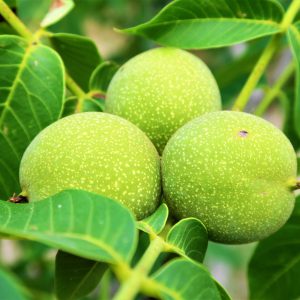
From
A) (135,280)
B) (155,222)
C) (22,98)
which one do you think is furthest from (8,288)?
(22,98)

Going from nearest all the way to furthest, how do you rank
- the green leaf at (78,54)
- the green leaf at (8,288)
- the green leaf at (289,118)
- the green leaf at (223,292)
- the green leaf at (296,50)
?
the green leaf at (8,288) < the green leaf at (223,292) < the green leaf at (296,50) < the green leaf at (78,54) < the green leaf at (289,118)

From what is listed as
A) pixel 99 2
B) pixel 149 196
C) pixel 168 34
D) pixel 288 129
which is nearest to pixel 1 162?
pixel 149 196

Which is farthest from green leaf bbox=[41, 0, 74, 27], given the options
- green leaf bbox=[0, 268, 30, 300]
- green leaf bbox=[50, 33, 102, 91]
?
green leaf bbox=[0, 268, 30, 300]

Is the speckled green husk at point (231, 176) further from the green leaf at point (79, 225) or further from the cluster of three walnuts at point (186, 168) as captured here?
the green leaf at point (79, 225)

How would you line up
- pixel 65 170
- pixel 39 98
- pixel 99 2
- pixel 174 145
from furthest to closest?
pixel 99 2 < pixel 39 98 < pixel 174 145 < pixel 65 170

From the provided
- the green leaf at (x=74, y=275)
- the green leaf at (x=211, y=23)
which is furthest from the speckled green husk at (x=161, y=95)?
the green leaf at (x=74, y=275)

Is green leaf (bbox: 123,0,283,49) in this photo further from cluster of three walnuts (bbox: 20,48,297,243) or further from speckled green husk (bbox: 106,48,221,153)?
cluster of three walnuts (bbox: 20,48,297,243)

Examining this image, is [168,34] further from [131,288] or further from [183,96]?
[131,288]
